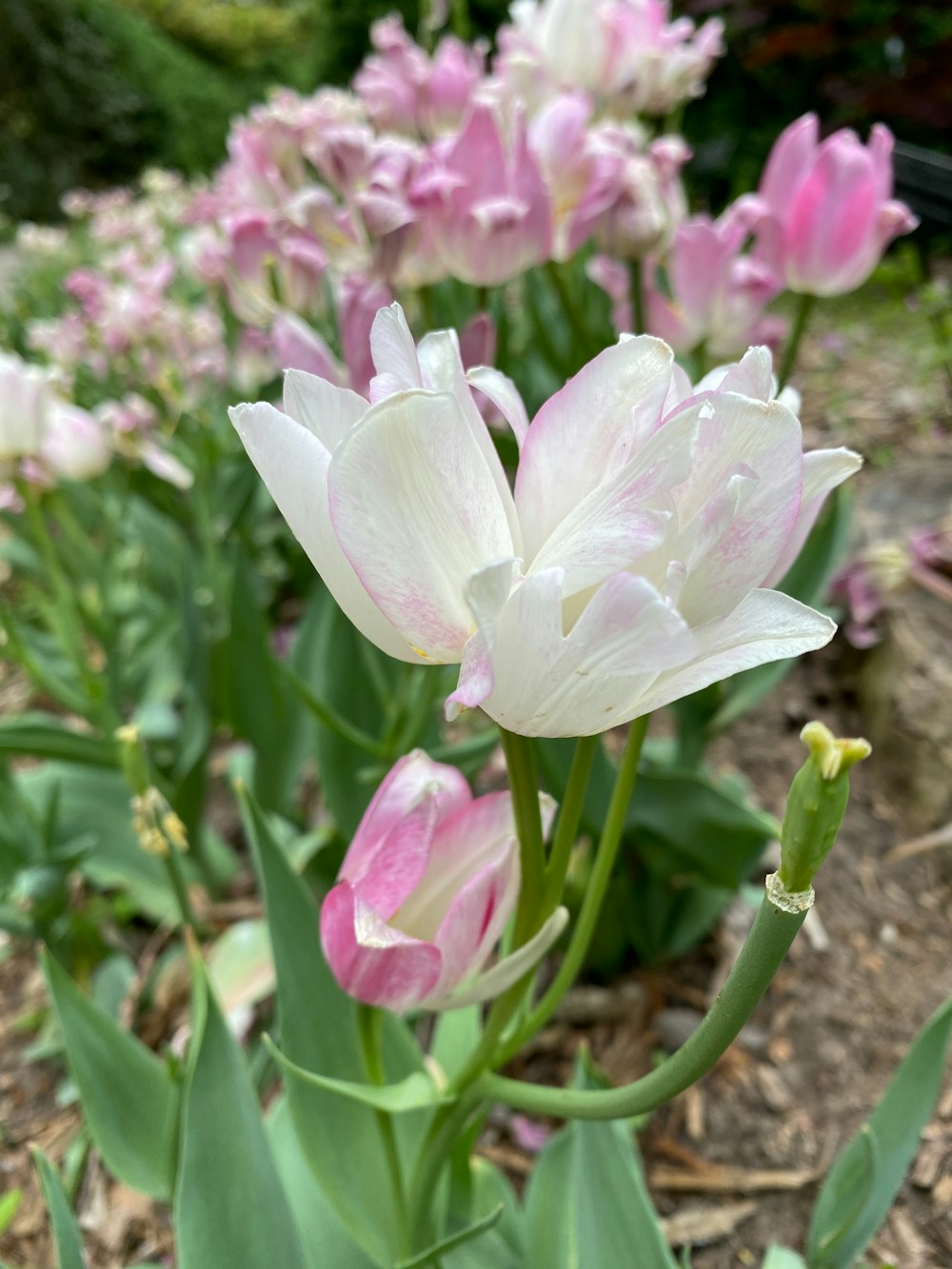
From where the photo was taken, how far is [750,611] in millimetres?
311

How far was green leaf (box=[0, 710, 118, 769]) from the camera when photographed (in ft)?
2.98

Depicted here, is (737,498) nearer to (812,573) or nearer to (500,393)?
(500,393)

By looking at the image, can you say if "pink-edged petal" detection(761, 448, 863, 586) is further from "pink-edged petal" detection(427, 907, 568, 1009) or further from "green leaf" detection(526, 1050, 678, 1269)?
"green leaf" detection(526, 1050, 678, 1269)

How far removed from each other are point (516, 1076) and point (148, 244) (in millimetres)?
2396

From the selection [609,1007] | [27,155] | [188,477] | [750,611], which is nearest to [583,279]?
[188,477]

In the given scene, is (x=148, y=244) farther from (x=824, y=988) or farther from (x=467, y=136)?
(x=824, y=988)

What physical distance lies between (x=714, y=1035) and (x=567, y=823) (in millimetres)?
104

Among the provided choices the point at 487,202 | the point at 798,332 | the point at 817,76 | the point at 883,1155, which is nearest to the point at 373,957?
the point at 883,1155

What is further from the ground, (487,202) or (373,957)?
(487,202)

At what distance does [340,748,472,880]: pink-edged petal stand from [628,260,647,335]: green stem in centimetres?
69

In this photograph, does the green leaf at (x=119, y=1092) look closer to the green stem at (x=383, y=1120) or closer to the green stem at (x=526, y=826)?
the green stem at (x=383, y=1120)

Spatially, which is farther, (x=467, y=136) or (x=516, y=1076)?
(x=516, y=1076)

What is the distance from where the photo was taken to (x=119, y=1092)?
0.71m

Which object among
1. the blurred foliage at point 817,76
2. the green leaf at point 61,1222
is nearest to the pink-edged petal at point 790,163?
the green leaf at point 61,1222
